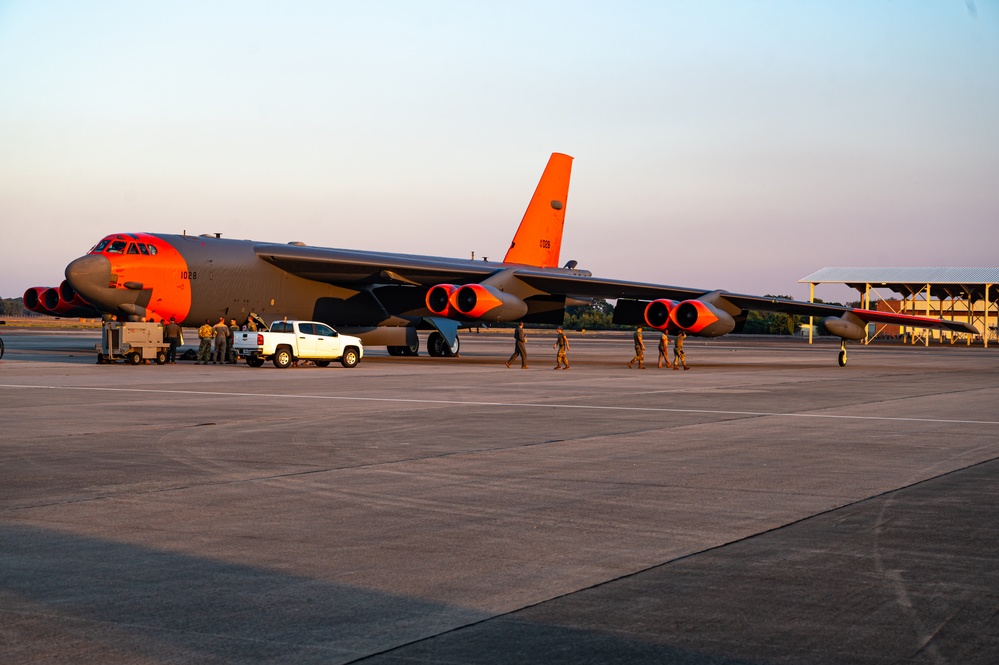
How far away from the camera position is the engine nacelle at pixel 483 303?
110 ft

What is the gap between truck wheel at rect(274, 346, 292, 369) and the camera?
3123 centimetres

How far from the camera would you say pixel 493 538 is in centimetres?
765

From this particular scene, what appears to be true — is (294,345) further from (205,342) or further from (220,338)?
(205,342)

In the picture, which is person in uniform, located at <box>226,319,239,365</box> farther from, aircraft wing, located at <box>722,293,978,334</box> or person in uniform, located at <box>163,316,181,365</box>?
aircraft wing, located at <box>722,293,978,334</box>

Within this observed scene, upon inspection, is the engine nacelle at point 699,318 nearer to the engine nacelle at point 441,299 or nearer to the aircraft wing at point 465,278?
the aircraft wing at point 465,278

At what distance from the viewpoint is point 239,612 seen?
564 cm

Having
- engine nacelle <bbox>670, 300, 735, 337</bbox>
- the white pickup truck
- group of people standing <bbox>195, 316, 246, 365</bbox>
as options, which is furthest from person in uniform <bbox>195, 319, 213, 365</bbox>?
engine nacelle <bbox>670, 300, 735, 337</bbox>

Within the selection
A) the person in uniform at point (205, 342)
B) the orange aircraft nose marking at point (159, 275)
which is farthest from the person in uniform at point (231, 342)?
the orange aircraft nose marking at point (159, 275)

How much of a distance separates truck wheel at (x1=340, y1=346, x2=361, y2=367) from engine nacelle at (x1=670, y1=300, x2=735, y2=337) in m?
10.3

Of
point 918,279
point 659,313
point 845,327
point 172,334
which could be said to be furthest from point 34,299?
point 918,279

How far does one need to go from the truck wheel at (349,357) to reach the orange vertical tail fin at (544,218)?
35.9 feet

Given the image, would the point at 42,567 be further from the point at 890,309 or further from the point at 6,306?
the point at 6,306

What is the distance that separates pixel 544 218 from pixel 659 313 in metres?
8.97

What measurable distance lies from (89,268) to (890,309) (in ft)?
223
